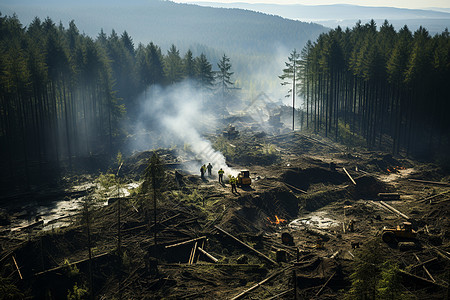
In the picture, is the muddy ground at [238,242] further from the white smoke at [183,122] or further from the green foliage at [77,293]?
the white smoke at [183,122]

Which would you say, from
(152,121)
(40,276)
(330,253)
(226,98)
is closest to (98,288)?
(40,276)

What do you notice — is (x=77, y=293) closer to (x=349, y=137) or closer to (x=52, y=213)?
(x=52, y=213)

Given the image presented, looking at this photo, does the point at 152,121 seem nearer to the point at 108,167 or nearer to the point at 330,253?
the point at 108,167

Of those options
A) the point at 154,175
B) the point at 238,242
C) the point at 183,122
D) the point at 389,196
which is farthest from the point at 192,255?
the point at 183,122

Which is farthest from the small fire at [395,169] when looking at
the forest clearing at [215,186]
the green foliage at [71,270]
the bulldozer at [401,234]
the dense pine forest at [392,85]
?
the green foliage at [71,270]

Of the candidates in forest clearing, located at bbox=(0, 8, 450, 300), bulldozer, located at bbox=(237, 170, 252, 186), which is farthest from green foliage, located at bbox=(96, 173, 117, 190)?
bulldozer, located at bbox=(237, 170, 252, 186)

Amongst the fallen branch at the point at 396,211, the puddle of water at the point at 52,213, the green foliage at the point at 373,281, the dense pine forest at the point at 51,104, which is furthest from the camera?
the dense pine forest at the point at 51,104
